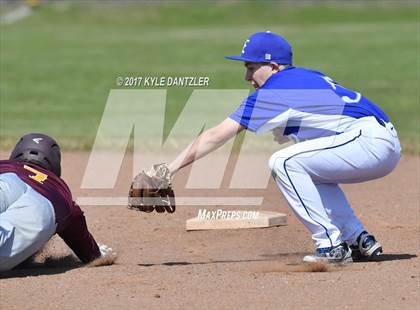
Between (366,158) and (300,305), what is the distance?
1706 millimetres

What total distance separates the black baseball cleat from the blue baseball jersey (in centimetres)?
90

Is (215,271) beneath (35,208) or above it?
beneath

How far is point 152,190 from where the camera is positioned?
7199mm

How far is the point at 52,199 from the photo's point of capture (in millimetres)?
7098

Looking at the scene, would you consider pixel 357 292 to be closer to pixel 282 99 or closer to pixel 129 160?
pixel 282 99

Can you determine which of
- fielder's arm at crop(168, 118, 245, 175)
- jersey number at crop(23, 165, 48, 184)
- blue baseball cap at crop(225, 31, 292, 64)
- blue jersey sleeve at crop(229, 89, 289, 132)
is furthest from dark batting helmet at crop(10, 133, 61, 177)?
blue baseball cap at crop(225, 31, 292, 64)

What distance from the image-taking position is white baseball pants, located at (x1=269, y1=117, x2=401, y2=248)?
24.0ft

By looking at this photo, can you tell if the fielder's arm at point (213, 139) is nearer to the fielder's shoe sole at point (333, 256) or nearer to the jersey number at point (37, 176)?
the jersey number at point (37, 176)

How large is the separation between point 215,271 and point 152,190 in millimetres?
769

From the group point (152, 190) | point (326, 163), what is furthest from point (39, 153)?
point (326, 163)

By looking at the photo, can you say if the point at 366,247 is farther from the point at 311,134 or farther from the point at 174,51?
the point at 174,51

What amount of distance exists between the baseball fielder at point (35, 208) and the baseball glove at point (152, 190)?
1.49ft

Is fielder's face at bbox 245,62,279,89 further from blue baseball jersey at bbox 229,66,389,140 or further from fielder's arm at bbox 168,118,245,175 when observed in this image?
fielder's arm at bbox 168,118,245,175

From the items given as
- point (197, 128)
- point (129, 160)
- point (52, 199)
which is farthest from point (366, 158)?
point (197, 128)
